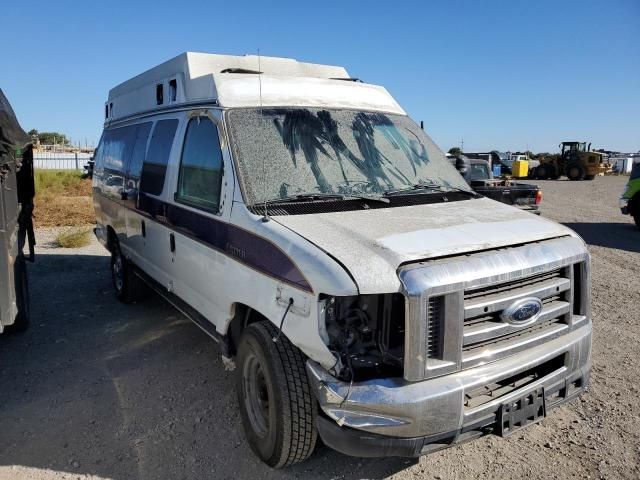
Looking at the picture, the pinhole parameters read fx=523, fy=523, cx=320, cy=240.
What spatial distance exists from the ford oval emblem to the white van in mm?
12

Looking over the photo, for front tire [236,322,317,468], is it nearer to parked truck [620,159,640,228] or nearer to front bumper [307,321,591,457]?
front bumper [307,321,591,457]

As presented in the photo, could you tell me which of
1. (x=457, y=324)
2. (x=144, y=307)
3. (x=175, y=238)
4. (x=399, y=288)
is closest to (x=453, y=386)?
(x=457, y=324)

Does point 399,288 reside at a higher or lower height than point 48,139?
lower

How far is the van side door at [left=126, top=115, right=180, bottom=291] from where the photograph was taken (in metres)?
4.77

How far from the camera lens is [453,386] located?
2.68 metres

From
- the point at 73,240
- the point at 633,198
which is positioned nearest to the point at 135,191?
the point at 73,240

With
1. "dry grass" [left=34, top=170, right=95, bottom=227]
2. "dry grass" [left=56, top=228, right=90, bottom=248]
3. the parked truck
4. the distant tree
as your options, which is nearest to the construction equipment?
the parked truck

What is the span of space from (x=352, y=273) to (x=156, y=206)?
2912mm

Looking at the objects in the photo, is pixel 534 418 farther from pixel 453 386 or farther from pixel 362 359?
pixel 362 359

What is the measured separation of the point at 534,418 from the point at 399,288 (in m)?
1.21

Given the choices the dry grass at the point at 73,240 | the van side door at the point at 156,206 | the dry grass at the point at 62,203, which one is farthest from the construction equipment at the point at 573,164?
the van side door at the point at 156,206

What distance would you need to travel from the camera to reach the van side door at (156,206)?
15.6 ft

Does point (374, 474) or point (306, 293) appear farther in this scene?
point (374, 474)

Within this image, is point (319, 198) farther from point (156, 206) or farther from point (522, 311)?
point (156, 206)
